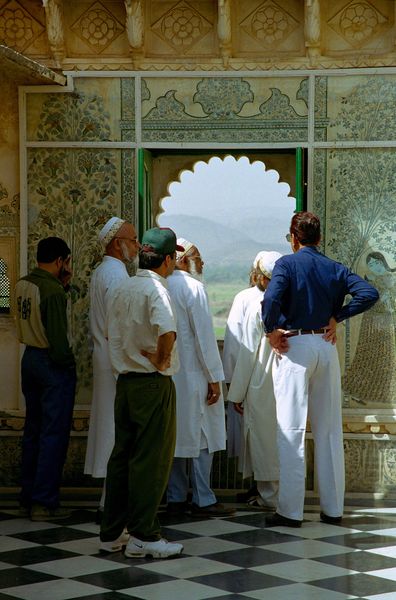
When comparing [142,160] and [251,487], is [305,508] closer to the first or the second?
[251,487]

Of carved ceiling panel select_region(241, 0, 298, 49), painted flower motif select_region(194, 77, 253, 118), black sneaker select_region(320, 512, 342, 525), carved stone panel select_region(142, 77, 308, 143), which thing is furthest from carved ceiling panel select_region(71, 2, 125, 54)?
black sneaker select_region(320, 512, 342, 525)

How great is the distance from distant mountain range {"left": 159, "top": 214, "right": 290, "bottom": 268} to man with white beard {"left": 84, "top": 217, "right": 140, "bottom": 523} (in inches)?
1101

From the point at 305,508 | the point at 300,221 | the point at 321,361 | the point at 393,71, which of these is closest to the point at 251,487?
the point at 305,508

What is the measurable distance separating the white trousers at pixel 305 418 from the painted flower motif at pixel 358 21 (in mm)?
2221

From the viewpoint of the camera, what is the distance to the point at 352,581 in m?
5.46

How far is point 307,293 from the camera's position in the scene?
667 cm

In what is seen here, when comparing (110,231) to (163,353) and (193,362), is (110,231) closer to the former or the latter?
(193,362)

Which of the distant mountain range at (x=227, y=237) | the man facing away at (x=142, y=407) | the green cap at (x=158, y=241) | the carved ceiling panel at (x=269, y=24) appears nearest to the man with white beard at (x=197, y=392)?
the green cap at (x=158, y=241)

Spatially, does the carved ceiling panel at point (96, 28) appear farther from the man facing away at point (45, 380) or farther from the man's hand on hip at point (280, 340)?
the man's hand on hip at point (280, 340)

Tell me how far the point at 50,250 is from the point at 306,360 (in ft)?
5.60

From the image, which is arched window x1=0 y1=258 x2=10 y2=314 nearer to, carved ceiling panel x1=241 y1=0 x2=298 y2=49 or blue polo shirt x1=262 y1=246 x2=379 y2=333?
blue polo shirt x1=262 y1=246 x2=379 y2=333

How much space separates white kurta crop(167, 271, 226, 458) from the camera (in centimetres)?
698

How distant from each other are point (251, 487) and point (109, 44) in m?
3.11

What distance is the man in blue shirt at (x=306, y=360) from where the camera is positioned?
21.9 feet
